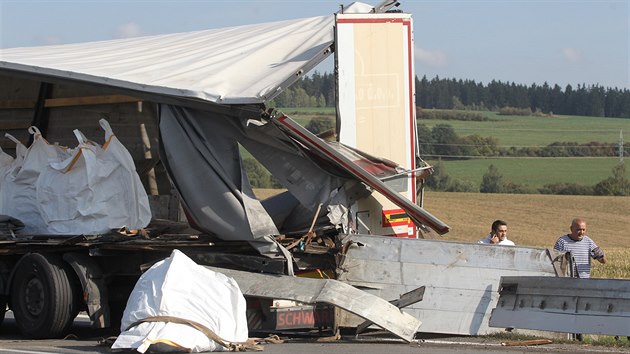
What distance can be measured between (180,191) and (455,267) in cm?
276

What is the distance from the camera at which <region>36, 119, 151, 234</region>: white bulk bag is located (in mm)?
11789

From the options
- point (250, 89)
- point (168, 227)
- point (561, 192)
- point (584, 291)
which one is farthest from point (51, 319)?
point (561, 192)

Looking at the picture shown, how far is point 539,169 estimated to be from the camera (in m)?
58.2

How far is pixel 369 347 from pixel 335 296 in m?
0.54

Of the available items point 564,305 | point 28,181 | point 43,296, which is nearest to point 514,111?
point 28,181

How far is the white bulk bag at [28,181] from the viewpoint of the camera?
1262 centimetres

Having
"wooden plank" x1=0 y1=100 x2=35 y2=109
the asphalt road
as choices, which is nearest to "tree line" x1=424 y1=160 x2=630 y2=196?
"wooden plank" x1=0 y1=100 x2=35 y2=109

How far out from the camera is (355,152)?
1111cm

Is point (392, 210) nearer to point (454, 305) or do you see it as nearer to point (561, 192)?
point (454, 305)

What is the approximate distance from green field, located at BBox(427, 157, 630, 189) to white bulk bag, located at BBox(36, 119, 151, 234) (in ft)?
129

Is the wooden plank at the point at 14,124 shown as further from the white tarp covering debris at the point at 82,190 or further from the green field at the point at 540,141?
the green field at the point at 540,141

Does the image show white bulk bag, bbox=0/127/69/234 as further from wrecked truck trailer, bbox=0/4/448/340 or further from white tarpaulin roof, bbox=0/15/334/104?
white tarpaulin roof, bbox=0/15/334/104

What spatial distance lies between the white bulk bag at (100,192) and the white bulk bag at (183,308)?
1.87 meters

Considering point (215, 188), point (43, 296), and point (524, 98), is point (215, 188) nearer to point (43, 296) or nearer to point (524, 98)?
point (43, 296)
